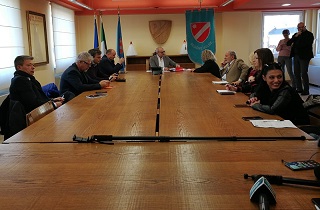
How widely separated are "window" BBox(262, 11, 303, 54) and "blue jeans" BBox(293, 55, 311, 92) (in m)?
2.29

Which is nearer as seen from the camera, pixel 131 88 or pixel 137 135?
pixel 137 135

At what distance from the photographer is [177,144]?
196cm

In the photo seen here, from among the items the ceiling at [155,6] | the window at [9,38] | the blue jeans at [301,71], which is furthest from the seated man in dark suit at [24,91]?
the blue jeans at [301,71]

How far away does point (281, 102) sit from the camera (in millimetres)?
2805

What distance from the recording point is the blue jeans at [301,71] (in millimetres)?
7910

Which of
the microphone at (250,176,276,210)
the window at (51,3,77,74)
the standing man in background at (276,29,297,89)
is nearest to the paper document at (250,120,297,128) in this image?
the microphone at (250,176,276,210)

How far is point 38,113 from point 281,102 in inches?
77.5

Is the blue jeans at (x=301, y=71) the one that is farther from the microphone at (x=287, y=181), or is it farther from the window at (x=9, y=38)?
the microphone at (x=287, y=181)

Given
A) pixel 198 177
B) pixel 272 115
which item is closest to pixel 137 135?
pixel 198 177

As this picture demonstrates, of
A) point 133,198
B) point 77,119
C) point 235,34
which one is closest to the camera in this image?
point 133,198

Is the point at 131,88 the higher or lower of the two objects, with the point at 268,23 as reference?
lower

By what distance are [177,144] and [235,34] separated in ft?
27.5

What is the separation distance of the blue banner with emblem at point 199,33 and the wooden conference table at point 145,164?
6.74m

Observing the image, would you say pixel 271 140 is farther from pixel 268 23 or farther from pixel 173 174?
pixel 268 23
